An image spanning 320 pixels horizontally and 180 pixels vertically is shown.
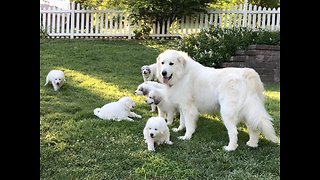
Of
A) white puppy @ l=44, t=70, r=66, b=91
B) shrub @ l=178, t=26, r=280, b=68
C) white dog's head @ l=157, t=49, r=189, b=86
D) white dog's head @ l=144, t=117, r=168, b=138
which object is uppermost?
shrub @ l=178, t=26, r=280, b=68

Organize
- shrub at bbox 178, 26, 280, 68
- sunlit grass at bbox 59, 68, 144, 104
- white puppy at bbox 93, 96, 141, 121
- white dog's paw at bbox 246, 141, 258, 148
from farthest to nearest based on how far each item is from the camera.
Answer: shrub at bbox 178, 26, 280, 68 → sunlit grass at bbox 59, 68, 144, 104 → white puppy at bbox 93, 96, 141, 121 → white dog's paw at bbox 246, 141, 258, 148

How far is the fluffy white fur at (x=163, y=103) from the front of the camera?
5145mm

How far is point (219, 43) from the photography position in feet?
32.2

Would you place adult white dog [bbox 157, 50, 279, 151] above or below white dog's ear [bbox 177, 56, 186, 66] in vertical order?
below

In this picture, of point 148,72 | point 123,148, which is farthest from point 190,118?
point 148,72

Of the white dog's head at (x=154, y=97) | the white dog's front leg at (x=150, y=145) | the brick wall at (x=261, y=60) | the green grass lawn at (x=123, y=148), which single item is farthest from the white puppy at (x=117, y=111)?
the brick wall at (x=261, y=60)

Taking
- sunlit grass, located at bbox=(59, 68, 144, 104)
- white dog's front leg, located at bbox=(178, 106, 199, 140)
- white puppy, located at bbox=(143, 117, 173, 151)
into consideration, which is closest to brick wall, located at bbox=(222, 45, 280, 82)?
sunlit grass, located at bbox=(59, 68, 144, 104)

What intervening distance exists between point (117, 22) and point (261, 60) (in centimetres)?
618

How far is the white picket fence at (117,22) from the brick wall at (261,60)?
402cm

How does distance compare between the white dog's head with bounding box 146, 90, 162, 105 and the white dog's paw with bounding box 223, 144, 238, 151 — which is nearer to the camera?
the white dog's paw with bounding box 223, 144, 238, 151

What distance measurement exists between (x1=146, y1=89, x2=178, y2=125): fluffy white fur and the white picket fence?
28.4 ft

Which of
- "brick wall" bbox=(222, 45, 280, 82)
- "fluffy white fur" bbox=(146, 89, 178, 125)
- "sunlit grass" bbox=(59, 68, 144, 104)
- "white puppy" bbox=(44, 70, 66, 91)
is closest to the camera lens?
"fluffy white fur" bbox=(146, 89, 178, 125)

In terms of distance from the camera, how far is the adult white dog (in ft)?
13.8

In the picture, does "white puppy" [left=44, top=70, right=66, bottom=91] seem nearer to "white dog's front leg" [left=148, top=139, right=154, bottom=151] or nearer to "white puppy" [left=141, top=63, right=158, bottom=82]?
"white puppy" [left=141, top=63, right=158, bottom=82]
